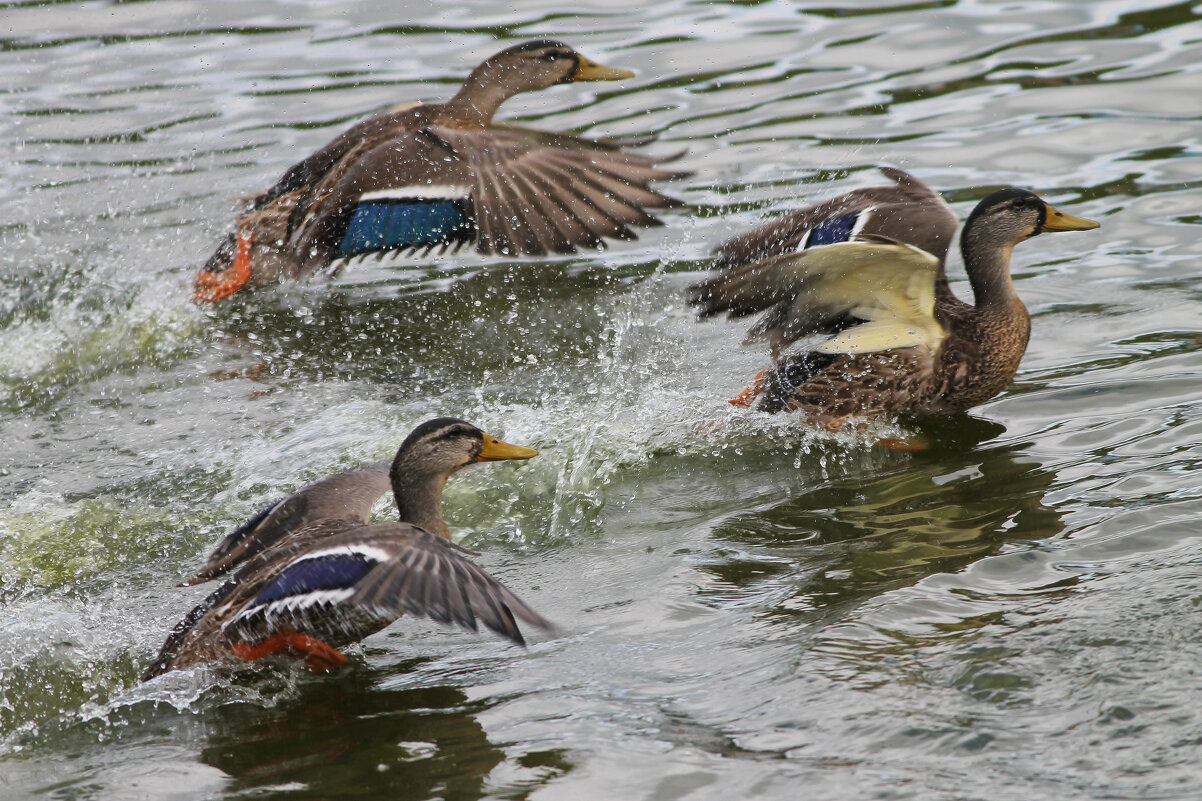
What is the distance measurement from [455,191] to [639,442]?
1.62 meters

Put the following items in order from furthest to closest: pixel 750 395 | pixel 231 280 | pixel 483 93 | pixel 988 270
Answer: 1. pixel 231 280
2. pixel 483 93
3. pixel 750 395
4. pixel 988 270

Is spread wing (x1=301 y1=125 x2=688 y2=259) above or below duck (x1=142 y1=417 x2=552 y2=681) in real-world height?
above

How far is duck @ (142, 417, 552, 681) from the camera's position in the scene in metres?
3.31

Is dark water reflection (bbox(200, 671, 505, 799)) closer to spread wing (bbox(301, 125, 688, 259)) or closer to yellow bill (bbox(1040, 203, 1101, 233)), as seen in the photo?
spread wing (bbox(301, 125, 688, 259))

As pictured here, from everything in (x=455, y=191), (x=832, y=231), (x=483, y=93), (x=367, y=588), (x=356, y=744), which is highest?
(x=483, y=93)

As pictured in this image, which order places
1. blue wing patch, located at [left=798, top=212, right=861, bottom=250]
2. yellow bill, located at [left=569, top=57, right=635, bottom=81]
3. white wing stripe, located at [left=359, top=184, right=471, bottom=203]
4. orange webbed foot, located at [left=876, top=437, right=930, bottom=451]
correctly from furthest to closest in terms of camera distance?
yellow bill, located at [left=569, top=57, right=635, bottom=81]
white wing stripe, located at [left=359, top=184, right=471, bottom=203]
orange webbed foot, located at [left=876, top=437, right=930, bottom=451]
blue wing patch, located at [left=798, top=212, right=861, bottom=250]

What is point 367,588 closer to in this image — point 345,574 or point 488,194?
point 345,574

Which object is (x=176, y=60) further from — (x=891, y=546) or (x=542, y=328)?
(x=891, y=546)

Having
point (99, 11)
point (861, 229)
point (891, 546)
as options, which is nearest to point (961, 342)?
point (861, 229)

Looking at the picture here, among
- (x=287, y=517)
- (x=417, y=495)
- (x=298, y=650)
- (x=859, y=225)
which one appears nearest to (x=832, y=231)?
(x=859, y=225)

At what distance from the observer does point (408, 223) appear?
6086 millimetres

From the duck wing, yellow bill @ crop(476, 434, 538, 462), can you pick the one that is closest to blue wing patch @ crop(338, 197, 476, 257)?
the duck wing

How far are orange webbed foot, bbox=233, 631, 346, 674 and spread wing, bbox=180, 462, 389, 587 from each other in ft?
1.30

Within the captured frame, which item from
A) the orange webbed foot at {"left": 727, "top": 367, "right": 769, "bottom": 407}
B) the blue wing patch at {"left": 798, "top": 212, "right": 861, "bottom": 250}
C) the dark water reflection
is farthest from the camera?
the orange webbed foot at {"left": 727, "top": 367, "right": 769, "bottom": 407}
